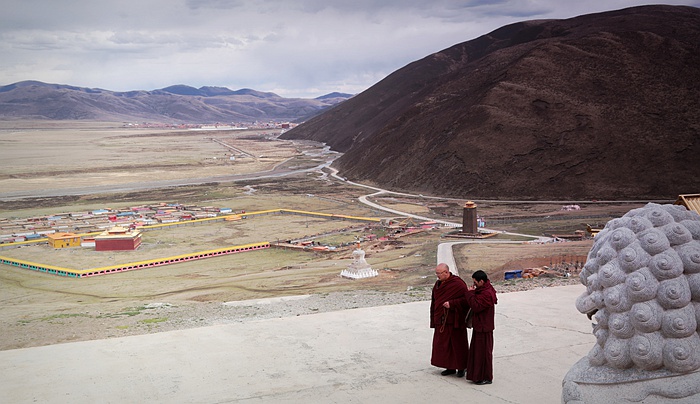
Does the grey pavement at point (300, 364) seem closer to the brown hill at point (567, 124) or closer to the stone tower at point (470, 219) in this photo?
the stone tower at point (470, 219)

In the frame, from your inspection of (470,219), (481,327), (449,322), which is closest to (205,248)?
(470,219)

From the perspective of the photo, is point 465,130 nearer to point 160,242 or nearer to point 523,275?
point 160,242

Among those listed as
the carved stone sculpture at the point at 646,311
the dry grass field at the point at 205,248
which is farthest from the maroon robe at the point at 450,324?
the dry grass field at the point at 205,248

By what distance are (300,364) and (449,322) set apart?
218 cm

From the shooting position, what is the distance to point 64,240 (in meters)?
39.1

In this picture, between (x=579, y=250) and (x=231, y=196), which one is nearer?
(x=579, y=250)

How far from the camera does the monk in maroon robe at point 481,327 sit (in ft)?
26.9

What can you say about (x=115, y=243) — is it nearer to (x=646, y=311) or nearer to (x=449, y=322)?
(x=449, y=322)

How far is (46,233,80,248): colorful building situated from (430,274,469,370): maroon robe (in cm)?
3455

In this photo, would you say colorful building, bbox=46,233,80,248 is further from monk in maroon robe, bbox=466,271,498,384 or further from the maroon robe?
monk in maroon robe, bbox=466,271,498,384

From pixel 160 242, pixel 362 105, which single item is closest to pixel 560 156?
pixel 160 242

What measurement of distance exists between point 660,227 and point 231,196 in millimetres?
59310

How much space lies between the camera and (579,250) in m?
26.9

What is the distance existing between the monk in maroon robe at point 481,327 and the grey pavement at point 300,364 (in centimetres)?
18
